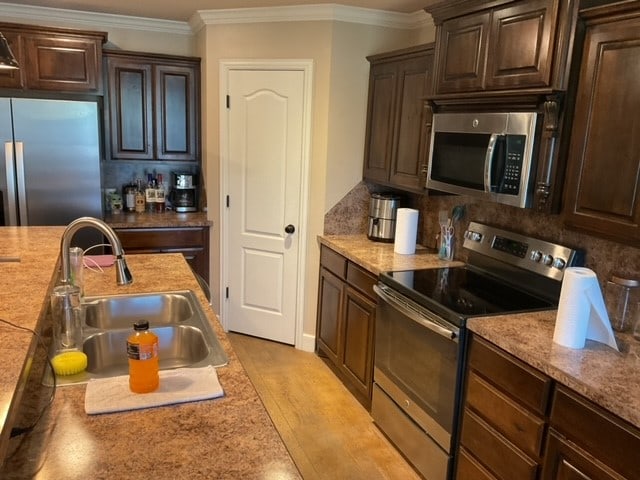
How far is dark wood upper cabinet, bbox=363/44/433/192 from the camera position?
3.02m

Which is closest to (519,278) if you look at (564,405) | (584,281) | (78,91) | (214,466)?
(584,281)

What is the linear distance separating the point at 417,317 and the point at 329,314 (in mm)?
1267

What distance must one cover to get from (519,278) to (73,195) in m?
3.02

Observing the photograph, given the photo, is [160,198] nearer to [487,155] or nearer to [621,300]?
[487,155]

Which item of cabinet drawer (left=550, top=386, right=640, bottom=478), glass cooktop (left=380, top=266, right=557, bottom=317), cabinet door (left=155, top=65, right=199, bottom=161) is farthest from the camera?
cabinet door (left=155, top=65, right=199, bottom=161)

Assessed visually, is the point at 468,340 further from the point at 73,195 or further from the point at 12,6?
the point at 12,6

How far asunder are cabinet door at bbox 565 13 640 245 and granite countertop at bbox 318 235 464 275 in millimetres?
1052

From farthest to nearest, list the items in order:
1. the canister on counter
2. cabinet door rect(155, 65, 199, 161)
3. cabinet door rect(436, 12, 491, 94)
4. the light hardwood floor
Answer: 1. cabinet door rect(155, 65, 199, 161)
2. the light hardwood floor
3. cabinet door rect(436, 12, 491, 94)
4. the canister on counter

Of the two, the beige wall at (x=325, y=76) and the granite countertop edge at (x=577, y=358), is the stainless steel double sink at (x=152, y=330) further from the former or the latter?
the beige wall at (x=325, y=76)

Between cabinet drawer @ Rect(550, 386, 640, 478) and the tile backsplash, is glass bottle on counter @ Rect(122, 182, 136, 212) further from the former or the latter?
cabinet drawer @ Rect(550, 386, 640, 478)

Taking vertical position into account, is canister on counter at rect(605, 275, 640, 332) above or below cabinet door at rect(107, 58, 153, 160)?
below

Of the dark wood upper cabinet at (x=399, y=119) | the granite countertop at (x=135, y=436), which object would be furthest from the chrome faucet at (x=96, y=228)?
the dark wood upper cabinet at (x=399, y=119)

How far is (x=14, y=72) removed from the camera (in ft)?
12.0

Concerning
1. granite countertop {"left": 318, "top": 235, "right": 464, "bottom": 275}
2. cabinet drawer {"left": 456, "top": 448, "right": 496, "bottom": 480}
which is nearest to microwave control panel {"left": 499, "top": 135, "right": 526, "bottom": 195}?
granite countertop {"left": 318, "top": 235, "right": 464, "bottom": 275}
